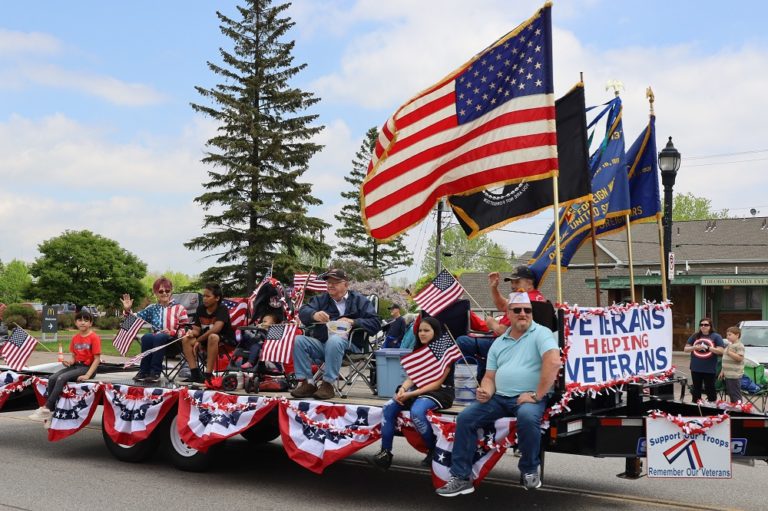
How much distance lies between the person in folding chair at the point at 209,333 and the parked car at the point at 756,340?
14.9 metres

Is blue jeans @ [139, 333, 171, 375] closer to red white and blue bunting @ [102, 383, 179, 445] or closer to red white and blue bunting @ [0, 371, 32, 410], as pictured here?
red white and blue bunting @ [102, 383, 179, 445]

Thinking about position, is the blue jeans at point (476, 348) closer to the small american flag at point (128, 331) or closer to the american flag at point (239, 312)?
the american flag at point (239, 312)

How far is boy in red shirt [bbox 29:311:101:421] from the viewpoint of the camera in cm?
970

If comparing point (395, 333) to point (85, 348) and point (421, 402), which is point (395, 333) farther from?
point (85, 348)

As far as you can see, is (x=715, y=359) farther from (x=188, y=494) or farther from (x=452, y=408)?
(x=188, y=494)

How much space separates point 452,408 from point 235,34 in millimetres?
38807

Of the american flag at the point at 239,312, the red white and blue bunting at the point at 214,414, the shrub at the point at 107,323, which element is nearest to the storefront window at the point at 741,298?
the american flag at the point at 239,312

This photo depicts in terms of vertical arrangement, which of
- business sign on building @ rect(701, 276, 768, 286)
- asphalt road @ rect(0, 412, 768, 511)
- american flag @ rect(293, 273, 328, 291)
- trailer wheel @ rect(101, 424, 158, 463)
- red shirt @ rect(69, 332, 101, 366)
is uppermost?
business sign on building @ rect(701, 276, 768, 286)

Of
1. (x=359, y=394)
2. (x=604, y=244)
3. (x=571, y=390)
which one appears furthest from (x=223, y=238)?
(x=571, y=390)

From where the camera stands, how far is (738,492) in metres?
8.38

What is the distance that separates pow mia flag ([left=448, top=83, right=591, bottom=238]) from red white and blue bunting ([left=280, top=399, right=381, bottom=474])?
259 centimetres

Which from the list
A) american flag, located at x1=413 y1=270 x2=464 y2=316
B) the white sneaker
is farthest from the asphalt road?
american flag, located at x1=413 y1=270 x2=464 y2=316

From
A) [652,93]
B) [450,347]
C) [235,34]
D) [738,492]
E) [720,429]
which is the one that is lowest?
[738,492]

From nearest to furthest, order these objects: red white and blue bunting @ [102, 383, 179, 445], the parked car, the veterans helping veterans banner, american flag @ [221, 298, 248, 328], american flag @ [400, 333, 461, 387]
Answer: the veterans helping veterans banner, american flag @ [400, 333, 461, 387], red white and blue bunting @ [102, 383, 179, 445], american flag @ [221, 298, 248, 328], the parked car
